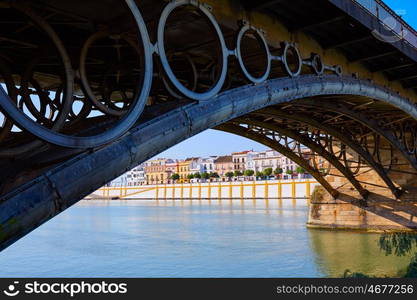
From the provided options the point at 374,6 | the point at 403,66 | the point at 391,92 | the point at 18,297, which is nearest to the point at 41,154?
the point at 18,297

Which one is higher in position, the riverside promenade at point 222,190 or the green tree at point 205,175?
the green tree at point 205,175

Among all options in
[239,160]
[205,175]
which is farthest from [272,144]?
[239,160]

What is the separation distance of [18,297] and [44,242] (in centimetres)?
1855

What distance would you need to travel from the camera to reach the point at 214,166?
131 m

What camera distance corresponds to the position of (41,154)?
16.9 feet

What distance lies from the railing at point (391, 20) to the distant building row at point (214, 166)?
95660 mm

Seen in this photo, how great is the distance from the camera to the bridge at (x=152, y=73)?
4.79 metres

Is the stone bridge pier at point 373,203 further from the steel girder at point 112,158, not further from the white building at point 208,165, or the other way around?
the white building at point 208,165

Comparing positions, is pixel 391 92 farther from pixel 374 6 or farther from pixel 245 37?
pixel 245 37

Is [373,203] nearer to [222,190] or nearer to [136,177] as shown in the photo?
[222,190]

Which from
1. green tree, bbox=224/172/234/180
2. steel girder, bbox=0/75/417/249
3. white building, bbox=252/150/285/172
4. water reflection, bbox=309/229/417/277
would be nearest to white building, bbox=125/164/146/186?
white building, bbox=252/150/285/172

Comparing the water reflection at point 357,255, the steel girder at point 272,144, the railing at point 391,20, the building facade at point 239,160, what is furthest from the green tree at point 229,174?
the railing at point 391,20

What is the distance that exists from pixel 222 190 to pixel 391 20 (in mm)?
76910

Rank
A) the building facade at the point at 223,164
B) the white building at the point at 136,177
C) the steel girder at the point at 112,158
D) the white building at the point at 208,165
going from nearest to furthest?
the steel girder at the point at 112,158, the building facade at the point at 223,164, the white building at the point at 208,165, the white building at the point at 136,177
